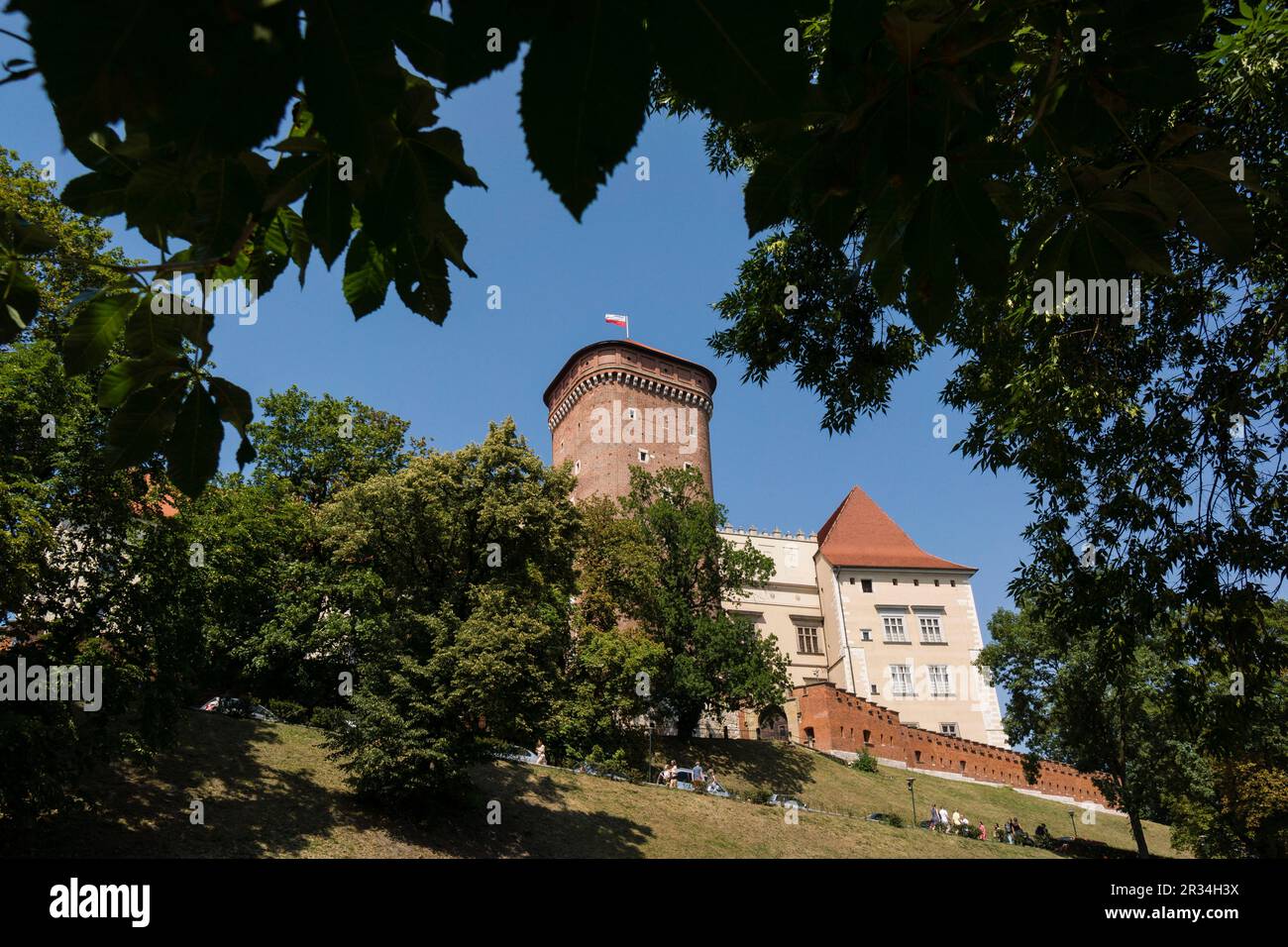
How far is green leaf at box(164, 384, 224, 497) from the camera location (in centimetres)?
175

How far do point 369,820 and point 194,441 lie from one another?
18728mm

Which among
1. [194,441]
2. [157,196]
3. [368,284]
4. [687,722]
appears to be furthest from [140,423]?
[687,722]

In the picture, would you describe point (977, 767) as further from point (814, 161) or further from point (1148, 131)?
point (814, 161)

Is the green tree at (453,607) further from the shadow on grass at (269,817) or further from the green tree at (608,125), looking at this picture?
the green tree at (608,125)

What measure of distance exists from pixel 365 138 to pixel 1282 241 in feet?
22.0

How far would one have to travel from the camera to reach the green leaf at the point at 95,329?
1777 millimetres

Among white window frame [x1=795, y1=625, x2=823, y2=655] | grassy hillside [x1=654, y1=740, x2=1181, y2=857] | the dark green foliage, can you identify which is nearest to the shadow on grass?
grassy hillside [x1=654, y1=740, x2=1181, y2=857]

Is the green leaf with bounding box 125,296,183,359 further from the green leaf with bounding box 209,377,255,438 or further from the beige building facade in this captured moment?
the beige building facade

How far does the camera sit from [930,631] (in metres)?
50.2

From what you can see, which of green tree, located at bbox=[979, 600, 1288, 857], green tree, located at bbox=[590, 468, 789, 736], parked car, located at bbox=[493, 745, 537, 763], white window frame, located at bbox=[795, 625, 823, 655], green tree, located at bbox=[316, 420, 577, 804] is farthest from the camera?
white window frame, located at bbox=[795, 625, 823, 655]

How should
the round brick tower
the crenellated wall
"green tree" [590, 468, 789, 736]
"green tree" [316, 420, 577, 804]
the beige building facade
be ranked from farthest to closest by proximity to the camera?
the beige building facade → the round brick tower → the crenellated wall → "green tree" [590, 468, 789, 736] → "green tree" [316, 420, 577, 804]

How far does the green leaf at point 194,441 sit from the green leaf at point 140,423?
3 centimetres

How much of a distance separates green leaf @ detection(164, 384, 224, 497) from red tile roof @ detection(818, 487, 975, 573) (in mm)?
51651
